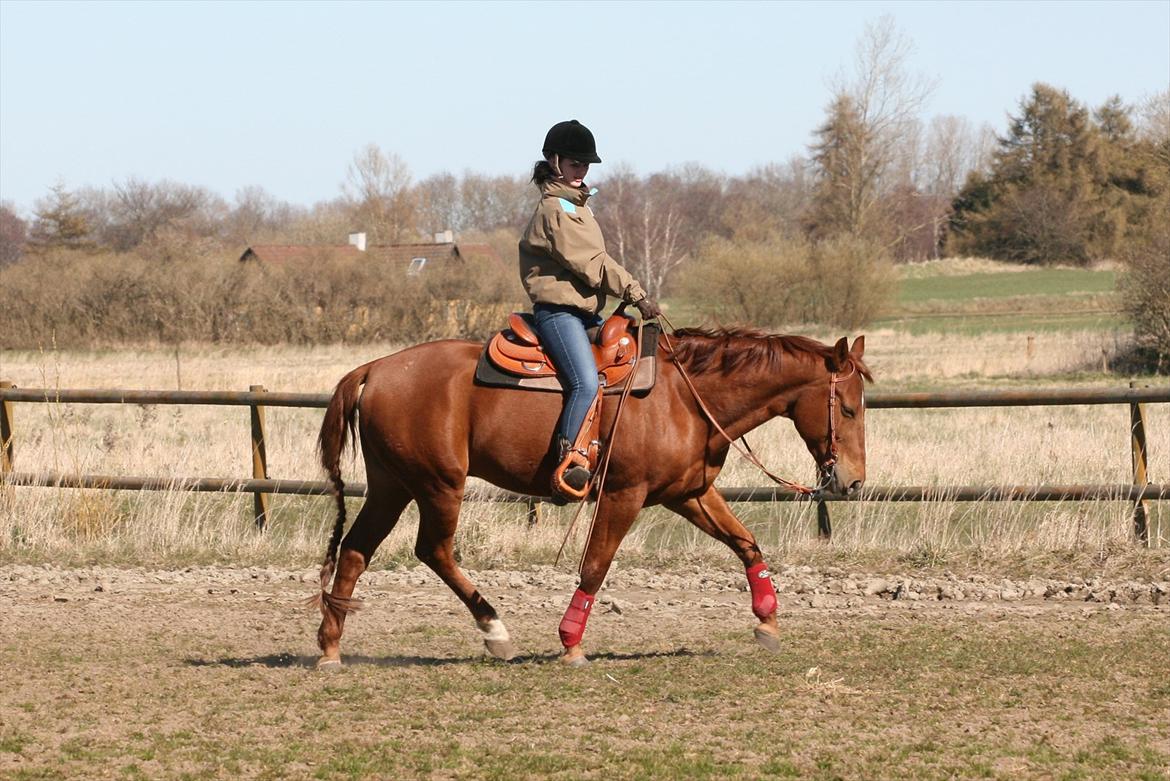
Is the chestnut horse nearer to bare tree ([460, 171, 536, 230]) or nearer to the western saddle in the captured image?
the western saddle

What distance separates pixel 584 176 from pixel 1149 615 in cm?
404

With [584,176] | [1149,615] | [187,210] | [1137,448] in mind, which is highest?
[187,210]

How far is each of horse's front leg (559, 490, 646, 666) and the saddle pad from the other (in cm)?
50

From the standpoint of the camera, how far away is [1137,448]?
384 inches

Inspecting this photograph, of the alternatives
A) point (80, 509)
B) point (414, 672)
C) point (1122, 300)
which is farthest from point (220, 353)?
point (414, 672)

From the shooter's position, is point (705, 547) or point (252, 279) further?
point (252, 279)

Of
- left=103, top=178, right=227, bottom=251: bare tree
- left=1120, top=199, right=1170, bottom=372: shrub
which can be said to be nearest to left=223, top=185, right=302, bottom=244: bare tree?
left=103, top=178, right=227, bottom=251: bare tree

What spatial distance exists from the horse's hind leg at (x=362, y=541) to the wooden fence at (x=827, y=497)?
3.23 metres

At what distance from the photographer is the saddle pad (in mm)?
6586

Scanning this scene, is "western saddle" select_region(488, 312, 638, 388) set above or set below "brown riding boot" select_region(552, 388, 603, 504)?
above

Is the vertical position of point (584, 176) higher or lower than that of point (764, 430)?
higher

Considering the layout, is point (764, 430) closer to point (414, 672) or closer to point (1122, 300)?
point (414, 672)

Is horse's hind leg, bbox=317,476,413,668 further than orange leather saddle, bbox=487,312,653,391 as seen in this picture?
Yes

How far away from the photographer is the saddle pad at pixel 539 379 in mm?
6586
